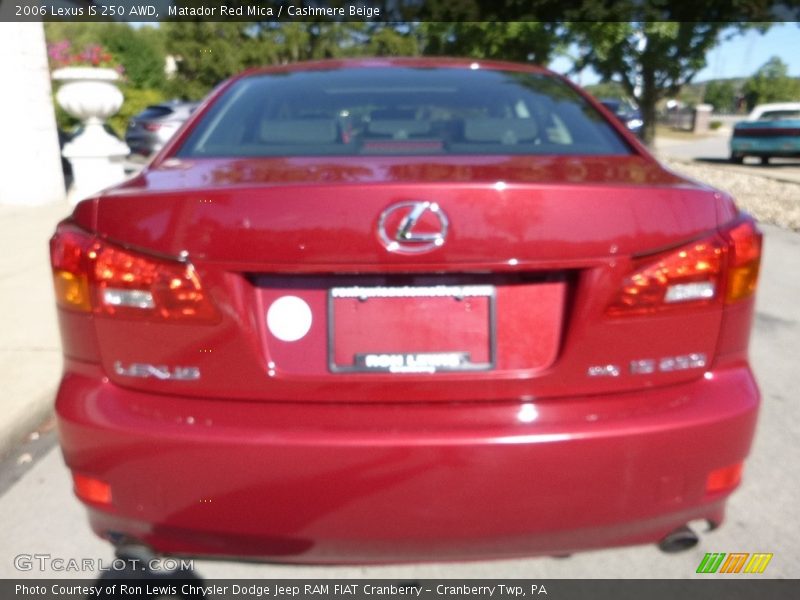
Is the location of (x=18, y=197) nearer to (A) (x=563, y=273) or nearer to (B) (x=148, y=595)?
(B) (x=148, y=595)

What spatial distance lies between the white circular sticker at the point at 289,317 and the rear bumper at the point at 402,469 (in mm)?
172

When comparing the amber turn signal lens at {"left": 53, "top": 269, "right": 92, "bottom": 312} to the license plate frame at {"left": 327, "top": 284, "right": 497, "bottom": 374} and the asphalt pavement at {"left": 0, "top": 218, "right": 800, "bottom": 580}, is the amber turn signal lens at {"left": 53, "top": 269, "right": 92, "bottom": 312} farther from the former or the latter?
the asphalt pavement at {"left": 0, "top": 218, "right": 800, "bottom": 580}

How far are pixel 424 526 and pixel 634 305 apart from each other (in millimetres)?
705

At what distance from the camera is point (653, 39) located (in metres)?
21.4

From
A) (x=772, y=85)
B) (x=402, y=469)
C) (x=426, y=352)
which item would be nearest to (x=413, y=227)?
(x=426, y=352)

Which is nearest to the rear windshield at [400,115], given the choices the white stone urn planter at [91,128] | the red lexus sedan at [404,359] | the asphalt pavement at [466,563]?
the red lexus sedan at [404,359]

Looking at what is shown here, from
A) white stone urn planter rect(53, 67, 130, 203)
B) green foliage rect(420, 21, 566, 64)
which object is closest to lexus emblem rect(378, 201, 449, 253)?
white stone urn planter rect(53, 67, 130, 203)

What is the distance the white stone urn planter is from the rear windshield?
22.3ft

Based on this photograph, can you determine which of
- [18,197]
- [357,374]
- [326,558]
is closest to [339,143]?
[357,374]

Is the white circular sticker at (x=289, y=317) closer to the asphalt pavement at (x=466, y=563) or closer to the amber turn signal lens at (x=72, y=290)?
the amber turn signal lens at (x=72, y=290)

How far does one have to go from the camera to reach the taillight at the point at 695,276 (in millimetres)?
1803

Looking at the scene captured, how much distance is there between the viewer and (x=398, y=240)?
1707mm

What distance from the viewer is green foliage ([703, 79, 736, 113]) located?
266ft

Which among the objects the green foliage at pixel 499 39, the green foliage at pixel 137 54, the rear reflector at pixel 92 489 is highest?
the rear reflector at pixel 92 489
